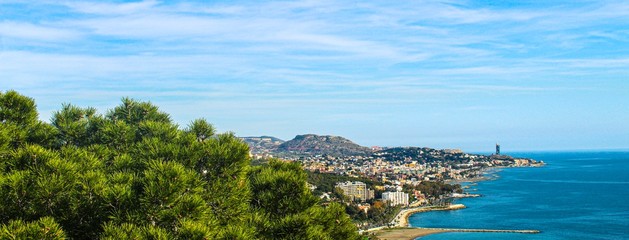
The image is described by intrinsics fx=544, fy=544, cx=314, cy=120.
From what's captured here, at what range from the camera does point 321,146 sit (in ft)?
481

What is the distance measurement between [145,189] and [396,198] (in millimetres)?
49594

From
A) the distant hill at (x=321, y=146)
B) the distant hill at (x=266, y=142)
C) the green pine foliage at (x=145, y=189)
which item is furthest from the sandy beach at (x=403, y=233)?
the distant hill at (x=266, y=142)

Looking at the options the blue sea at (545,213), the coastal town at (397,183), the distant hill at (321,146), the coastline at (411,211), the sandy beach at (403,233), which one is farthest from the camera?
the distant hill at (321,146)

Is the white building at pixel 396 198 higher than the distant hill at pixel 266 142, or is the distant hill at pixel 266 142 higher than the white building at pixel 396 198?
the distant hill at pixel 266 142

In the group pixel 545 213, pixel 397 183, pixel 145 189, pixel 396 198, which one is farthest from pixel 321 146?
pixel 145 189

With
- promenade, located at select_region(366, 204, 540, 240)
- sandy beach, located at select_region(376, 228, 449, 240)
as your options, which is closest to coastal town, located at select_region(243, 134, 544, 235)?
promenade, located at select_region(366, 204, 540, 240)

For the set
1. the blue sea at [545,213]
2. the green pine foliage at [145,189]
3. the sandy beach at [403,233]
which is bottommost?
the sandy beach at [403,233]

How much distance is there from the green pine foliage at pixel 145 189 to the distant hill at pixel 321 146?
127 metres

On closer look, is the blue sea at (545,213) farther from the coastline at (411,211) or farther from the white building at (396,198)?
the white building at (396,198)

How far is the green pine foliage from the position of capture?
3.62 meters

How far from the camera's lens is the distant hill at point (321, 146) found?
450 ft

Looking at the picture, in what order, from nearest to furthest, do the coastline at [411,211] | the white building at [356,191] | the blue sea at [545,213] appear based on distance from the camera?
the blue sea at [545,213]
the coastline at [411,211]
the white building at [356,191]

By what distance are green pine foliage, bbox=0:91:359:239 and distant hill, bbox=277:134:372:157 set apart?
12728 cm

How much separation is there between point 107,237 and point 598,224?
126ft
